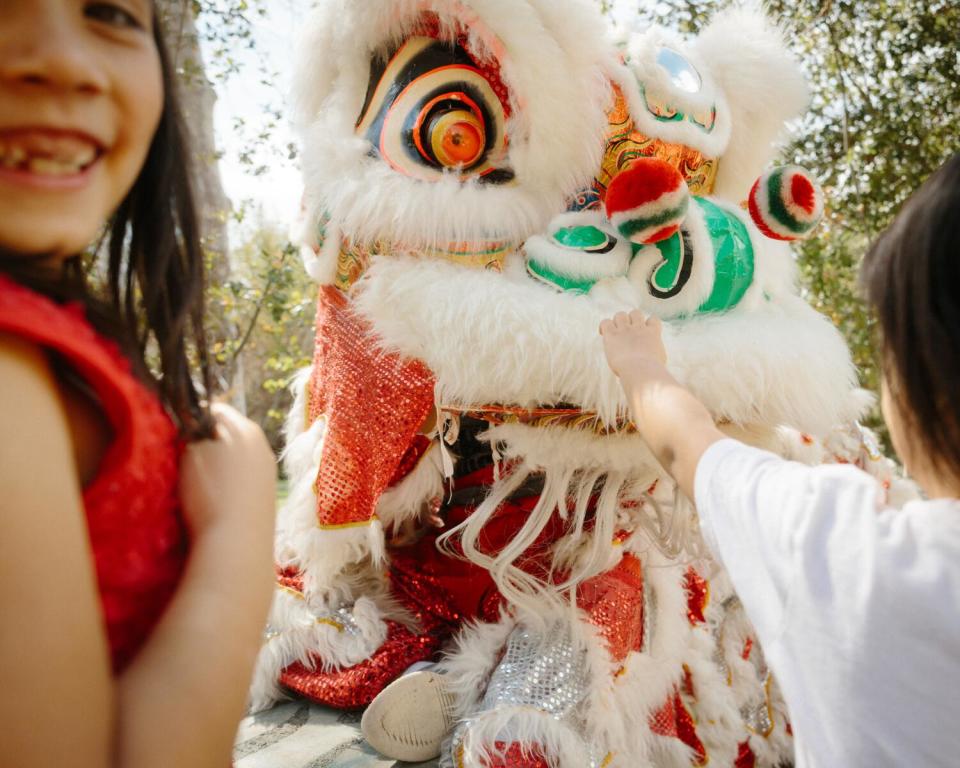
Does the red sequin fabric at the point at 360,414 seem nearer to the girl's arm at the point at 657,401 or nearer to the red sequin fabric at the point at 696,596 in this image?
the girl's arm at the point at 657,401

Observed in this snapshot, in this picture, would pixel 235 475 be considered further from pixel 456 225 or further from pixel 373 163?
pixel 373 163

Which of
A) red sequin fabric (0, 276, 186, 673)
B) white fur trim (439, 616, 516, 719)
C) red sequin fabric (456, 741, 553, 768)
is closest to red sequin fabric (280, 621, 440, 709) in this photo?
white fur trim (439, 616, 516, 719)

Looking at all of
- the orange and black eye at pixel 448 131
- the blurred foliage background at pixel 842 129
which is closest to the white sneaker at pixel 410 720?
the orange and black eye at pixel 448 131

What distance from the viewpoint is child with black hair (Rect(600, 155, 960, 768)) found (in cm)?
64

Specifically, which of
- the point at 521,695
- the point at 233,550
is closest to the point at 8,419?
the point at 233,550

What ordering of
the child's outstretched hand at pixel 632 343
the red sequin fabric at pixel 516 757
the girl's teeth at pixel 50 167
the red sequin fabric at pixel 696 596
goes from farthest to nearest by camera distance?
the red sequin fabric at pixel 696 596, the red sequin fabric at pixel 516 757, the child's outstretched hand at pixel 632 343, the girl's teeth at pixel 50 167

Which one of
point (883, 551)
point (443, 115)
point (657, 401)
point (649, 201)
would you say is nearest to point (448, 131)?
point (443, 115)

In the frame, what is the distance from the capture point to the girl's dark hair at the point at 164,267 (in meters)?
0.65

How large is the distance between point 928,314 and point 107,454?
684mm

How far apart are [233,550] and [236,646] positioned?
A: 0.24ft

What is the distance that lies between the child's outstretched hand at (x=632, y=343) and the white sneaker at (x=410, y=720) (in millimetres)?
706

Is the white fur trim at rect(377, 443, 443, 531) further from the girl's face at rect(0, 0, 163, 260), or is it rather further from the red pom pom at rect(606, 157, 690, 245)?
the girl's face at rect(0, 0, 163, 260)

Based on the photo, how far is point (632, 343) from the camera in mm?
1095

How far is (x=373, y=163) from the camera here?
1375 mm
